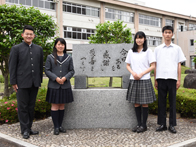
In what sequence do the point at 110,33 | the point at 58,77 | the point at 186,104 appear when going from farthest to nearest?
1. the point at 110,33
2. the point at 186,104
3. the point at 58,77

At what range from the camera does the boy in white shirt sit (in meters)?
4.04

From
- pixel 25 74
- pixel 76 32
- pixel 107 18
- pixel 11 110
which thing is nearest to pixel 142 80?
pixel 25 74

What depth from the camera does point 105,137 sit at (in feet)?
13.0

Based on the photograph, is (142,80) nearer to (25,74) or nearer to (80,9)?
(25,74)

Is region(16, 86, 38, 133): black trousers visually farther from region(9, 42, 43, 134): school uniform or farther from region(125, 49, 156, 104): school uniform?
region(125, 49, 156, 104): school uniform

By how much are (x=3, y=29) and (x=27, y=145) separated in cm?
445

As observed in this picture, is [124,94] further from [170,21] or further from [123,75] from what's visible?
[170,21]

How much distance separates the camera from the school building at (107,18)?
20.5 m

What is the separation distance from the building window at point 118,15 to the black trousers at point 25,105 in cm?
2174

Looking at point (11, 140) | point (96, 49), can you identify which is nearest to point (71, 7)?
point (96, 49)

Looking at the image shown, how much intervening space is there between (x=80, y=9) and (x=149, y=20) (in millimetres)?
11162

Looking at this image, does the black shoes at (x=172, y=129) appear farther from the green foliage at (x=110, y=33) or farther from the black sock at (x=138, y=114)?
the green foliage at (x=110, y=33)

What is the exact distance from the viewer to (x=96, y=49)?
472 centimetres

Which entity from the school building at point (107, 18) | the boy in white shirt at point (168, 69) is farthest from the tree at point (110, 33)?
the school building at point (107, 18)
